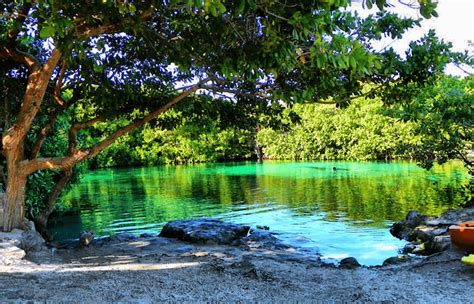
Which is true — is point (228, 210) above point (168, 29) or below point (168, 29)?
below

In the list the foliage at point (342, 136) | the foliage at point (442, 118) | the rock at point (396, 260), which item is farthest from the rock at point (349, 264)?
the foliage at point (342, 136)

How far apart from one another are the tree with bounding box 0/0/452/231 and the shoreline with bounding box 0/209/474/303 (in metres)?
2.89

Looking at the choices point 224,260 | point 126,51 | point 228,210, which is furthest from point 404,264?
point 228,210

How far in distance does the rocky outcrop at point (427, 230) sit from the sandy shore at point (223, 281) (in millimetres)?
2246

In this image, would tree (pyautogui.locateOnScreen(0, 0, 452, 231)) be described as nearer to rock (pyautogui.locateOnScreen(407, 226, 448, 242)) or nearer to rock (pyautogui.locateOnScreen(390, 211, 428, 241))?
rock (pyautogui.locateOnScreen(407, 226, 448, 242))

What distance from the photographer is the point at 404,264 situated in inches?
371

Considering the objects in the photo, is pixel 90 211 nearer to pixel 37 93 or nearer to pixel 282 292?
pixel 37 93

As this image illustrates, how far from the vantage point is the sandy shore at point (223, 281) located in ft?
18.3

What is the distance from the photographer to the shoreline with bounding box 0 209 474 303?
5598 millimetres

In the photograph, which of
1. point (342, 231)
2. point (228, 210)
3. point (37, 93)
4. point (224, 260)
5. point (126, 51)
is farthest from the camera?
point (228, 210)

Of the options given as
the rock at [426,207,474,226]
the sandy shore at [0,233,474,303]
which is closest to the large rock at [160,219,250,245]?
the sandy shore at [0,233,474,303]

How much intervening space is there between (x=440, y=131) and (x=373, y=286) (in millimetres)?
10052

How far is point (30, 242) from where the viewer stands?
8.91 m

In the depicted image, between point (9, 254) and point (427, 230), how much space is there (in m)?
11.0
